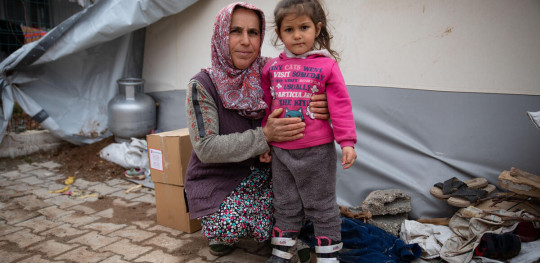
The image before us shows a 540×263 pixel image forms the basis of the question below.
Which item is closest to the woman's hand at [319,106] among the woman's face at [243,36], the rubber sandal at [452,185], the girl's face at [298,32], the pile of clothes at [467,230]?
the girl's face at [298,32]

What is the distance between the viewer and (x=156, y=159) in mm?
2758

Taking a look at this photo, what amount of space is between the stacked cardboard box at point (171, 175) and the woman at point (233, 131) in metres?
0.43

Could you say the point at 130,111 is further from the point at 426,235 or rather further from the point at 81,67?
the point at 426,235

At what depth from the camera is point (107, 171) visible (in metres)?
4.16

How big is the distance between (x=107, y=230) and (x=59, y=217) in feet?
1.85

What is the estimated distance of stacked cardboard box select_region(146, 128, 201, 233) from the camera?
2.64 meters

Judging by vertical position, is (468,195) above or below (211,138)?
below

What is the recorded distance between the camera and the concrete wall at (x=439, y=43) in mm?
2350

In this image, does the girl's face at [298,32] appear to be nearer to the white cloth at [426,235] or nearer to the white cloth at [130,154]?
the white cloth at [426,235]

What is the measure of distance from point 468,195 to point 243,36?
180cm

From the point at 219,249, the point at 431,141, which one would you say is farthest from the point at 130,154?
the point at 431,141

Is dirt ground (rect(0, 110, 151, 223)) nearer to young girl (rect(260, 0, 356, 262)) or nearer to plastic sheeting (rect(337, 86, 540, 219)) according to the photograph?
young girl (rect(260, 0, 356, 262))

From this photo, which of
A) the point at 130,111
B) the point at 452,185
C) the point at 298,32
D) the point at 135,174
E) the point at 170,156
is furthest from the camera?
the point at 130,111

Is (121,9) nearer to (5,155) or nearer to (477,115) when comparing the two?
(5,155)
